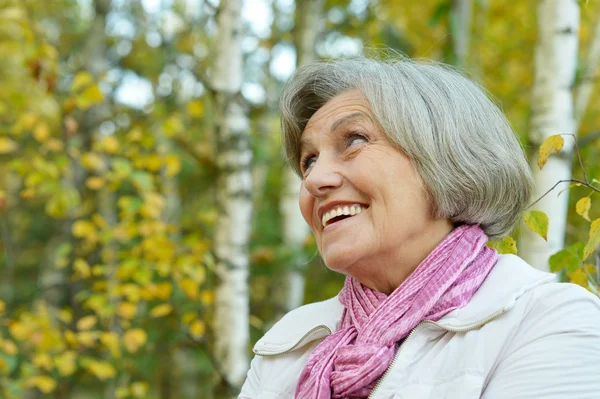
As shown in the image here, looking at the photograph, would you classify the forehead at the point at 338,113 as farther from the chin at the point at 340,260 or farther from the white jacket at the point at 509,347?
the white jacket at the point at 509,347

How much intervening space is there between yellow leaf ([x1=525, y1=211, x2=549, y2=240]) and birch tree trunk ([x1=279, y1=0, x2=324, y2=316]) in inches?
132

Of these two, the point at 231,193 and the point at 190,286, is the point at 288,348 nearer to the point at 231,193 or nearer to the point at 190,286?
the point at 231,193

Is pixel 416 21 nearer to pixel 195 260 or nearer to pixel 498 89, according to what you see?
pixel 498 89

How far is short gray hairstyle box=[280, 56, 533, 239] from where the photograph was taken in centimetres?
180

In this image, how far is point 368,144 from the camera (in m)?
1.86

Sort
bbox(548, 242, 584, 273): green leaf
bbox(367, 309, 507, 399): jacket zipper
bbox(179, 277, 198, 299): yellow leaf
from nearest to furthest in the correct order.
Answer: bbox(367, 309, 507, 399): jacket zipper
bbox(548, 242, 584, 273): green leaf
bbox(179, 277, 198, 299): yellow leaf

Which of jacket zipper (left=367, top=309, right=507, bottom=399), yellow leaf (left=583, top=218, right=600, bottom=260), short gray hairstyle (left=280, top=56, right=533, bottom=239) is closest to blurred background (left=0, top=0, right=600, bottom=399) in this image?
yellow leaf (left=583, top=218, right=600, bottom=260)

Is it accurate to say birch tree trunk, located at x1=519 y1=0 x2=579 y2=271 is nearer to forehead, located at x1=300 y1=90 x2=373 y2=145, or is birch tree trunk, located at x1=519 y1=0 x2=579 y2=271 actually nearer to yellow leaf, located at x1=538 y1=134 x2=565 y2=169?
yellow leaf, located at x1=538 y1=134 x2=565 y2=169

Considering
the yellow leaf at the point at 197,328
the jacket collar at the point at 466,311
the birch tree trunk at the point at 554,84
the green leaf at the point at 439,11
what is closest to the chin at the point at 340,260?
the jacket collar at the point at 466,311

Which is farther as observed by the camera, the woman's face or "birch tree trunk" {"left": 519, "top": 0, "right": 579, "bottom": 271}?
"birch tree trunk" {"left": 519, "top": 0, "right": 579, "bottom": 271}

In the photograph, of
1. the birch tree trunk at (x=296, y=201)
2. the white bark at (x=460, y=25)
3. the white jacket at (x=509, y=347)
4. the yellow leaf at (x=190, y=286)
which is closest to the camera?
the white jacket at (x=509, y=347)

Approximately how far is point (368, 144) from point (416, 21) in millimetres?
8096

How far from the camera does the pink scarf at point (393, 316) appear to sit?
5.51ft

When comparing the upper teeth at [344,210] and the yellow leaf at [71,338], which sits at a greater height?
the upper teeth at [344,210]
